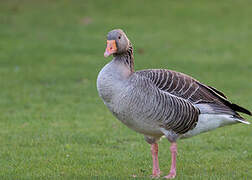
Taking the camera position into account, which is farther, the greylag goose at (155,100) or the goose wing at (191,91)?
the goose wing at (191,91)

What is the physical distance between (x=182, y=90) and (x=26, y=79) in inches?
336

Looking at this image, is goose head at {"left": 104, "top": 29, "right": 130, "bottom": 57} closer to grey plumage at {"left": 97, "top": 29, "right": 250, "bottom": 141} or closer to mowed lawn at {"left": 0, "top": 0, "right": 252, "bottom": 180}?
grey plumage at {"left": 97, "top": 29, "right": 250, "bottom": 141}

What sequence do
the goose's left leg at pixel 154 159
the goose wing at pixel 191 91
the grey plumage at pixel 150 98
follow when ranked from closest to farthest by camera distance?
the grey plumage at pixel 150 98, the goose wing at pixel 191 91, the goose's left leg at pixel 154 159

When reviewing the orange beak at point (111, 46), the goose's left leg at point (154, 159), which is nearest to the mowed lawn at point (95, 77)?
the goose's left leg at point (154, 159)

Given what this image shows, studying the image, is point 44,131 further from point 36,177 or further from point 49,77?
point 49,77

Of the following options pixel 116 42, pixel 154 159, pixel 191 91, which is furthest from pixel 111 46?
pixel 154 159

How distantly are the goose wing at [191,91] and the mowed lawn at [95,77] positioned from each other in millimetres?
986

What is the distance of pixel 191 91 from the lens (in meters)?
7.31

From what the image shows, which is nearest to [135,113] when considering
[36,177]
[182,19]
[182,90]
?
[182,90]

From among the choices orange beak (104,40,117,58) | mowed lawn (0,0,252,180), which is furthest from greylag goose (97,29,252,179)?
mowed lawn (0,0,252,180)

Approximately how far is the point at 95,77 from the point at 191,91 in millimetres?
8220

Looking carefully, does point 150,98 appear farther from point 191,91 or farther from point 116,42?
point 116,42

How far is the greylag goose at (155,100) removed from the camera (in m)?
6.88

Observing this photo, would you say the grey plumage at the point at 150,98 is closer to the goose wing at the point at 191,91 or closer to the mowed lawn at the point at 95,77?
the goose wing at the point at 191,91
